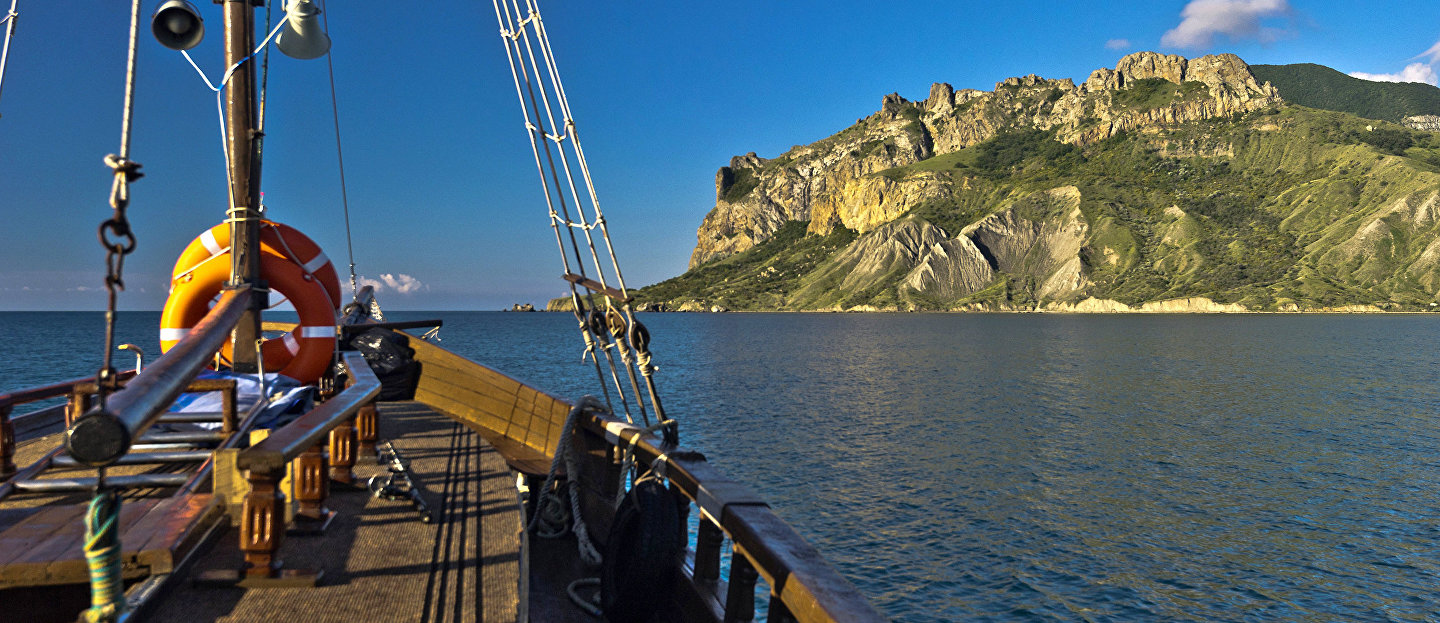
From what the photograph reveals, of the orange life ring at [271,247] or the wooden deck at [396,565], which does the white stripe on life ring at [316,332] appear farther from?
the wooden deck at [396,565]

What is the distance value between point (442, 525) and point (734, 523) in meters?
2.45

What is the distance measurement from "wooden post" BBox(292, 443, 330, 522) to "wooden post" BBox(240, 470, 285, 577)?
2.69 feet

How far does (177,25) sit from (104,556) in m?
3.52

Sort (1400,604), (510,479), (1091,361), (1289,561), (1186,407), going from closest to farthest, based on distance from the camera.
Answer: (510,479), (1400,604), (1289,561), (1186,407), (1091,361)

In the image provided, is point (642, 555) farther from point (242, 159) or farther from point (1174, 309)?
point (1174, 309)

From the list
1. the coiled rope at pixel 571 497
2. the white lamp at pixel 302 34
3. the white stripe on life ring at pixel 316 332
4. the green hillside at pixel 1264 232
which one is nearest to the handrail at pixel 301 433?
the coiled rope at pixel 571 497

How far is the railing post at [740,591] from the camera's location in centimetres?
356

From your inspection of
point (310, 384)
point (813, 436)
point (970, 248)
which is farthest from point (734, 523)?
point (970, 248)

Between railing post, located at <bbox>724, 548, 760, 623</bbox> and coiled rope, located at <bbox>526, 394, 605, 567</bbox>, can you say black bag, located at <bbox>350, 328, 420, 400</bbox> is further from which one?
railing post, located at <bbox>724, 548, 760, 623</bbox>

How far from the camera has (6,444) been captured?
5.72m

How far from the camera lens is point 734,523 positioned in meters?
3.38

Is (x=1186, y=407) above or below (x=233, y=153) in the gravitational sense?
below

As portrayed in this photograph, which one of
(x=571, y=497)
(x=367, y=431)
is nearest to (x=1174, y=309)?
(x=571, y=497)

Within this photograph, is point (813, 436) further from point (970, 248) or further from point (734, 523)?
point (970, 248)
